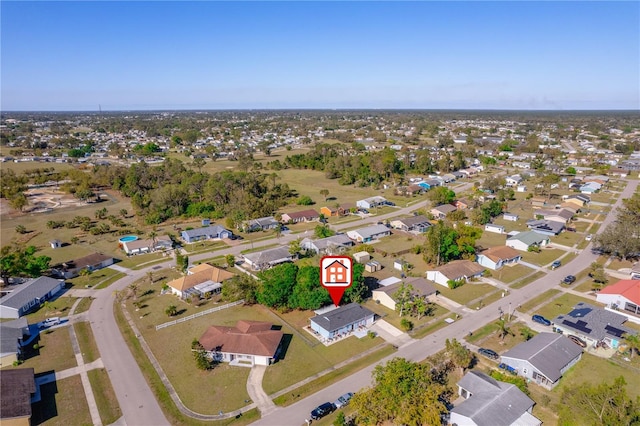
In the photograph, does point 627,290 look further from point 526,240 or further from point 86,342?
point 86,342

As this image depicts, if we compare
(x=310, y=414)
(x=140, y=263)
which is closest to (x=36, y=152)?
(x=140, y=263)

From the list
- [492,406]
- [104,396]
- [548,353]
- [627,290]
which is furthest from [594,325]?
[104,396]

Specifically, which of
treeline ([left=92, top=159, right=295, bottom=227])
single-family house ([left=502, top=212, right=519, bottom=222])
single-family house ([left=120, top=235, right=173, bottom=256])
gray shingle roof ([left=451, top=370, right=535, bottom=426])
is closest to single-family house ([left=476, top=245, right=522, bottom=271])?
single-family house ([left=502, top=212, right=519, bottom=222])

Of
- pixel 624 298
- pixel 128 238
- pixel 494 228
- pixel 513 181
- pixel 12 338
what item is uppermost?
pixel 513 181

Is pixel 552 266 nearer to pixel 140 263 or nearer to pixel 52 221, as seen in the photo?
pixel 140 263

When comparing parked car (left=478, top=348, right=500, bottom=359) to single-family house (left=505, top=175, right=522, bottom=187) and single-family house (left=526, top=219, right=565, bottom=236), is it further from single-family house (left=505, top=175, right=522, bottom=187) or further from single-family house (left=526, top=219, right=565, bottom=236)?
single-family house (left=505, top=175, right=522, bottom=187)

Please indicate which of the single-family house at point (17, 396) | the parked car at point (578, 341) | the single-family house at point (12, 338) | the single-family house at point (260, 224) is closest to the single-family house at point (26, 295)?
the single-family house at point (12, 338)
